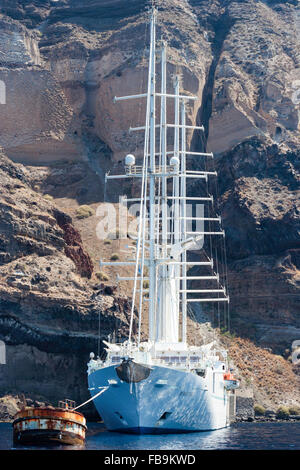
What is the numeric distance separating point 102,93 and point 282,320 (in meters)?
37.5

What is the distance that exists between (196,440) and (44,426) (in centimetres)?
901

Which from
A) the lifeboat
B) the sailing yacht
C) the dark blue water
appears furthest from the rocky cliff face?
the dark blue water

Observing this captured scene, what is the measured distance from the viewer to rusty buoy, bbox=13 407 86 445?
156 ft

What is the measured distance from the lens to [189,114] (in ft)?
347

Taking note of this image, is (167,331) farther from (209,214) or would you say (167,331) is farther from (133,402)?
(209,214)

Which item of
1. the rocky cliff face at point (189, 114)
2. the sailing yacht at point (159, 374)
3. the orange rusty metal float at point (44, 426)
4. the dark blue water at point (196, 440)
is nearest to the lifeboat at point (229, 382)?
the sailing yacht at point (159, 374)

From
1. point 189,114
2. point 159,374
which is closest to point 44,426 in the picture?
point 159,374

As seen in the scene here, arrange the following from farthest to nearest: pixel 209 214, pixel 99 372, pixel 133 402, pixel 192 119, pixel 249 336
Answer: pixel 192 119 → pixel 209 214 → pixel 249 336 → pixel 99 372 → pixel 133 402

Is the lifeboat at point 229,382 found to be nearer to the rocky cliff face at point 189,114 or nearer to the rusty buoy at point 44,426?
the rocky cliff face at point 189,114

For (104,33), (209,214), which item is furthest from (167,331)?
(104,33)

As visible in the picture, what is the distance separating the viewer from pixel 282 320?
8931 cm

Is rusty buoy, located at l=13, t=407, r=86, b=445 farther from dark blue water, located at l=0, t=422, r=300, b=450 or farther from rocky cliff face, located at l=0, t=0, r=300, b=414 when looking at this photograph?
rocky cliff face, located at l=0, t=0, r=300, b=414

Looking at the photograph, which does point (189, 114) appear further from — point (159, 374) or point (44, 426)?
point (44, 426)

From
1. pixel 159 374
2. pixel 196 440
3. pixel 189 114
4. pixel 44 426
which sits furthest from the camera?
pixel 189 114
